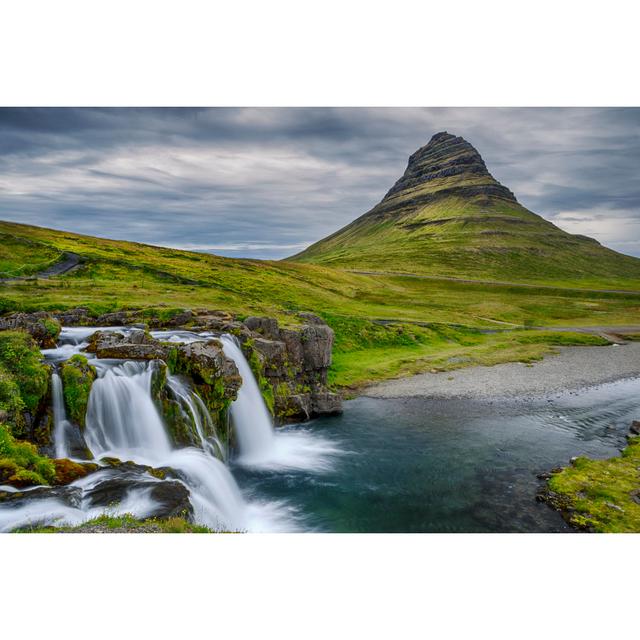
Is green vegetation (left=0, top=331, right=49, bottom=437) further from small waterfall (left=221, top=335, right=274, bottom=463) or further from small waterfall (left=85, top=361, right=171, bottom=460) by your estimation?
small waterfall (left=221, top=335, right=274, bottom=463)

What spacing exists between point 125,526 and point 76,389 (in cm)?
994

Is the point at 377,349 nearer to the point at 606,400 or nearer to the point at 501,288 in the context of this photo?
the point at 606,400

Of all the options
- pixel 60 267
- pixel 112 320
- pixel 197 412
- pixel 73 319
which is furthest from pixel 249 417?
pixel 60 267

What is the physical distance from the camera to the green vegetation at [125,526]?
39.7ft

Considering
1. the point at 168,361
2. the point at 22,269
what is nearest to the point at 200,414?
the point at 168,361

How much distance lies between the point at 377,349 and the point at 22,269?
53810 mm

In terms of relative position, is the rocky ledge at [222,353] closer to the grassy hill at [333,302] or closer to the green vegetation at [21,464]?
the grassy hill at [333,302]

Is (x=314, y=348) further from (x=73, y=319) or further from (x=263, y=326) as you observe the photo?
(x=73, y=319)

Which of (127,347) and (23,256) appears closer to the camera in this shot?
(127,347)

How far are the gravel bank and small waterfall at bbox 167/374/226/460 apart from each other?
2054cm

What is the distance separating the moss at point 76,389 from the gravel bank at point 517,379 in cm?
2745

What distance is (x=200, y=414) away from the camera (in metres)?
24.9

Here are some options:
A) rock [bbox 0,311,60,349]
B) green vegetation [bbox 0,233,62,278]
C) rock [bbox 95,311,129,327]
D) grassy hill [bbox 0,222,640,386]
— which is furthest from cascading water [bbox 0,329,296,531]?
green vegetation [bbox 0,233,62,278]

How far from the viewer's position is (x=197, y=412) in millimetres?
24578
